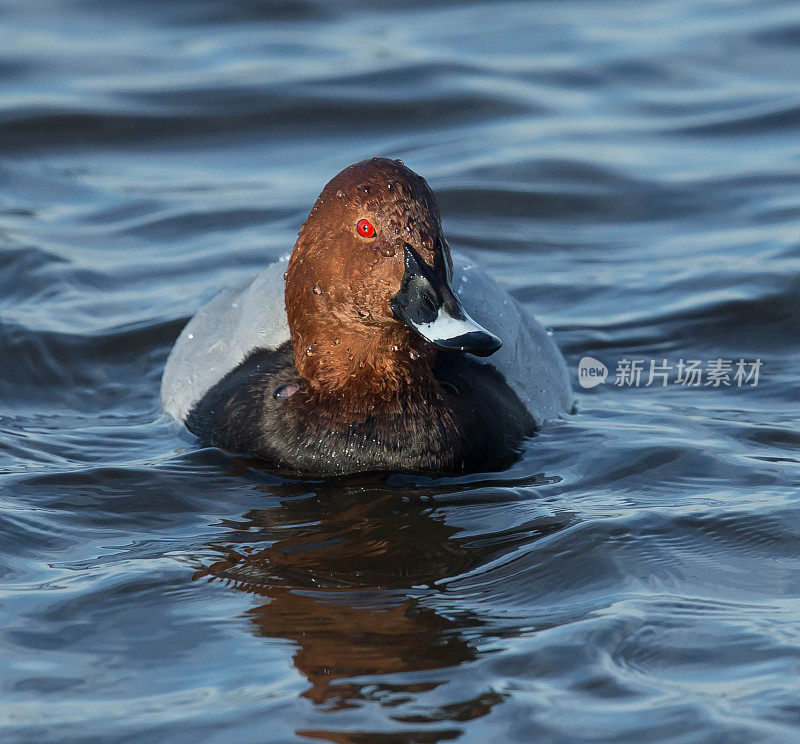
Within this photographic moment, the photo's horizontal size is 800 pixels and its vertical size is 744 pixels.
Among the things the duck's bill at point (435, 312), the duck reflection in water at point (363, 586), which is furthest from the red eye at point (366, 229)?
the duck reflection in water at point (363, 586)

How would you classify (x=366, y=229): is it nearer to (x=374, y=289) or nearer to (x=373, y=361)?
(x=374, y=289)

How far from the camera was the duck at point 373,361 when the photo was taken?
5.07 meters

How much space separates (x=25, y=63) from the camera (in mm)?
11680

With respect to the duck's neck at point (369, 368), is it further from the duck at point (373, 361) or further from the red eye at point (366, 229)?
the red eye at point (366, 229)

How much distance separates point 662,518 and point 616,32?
→ 793 cm

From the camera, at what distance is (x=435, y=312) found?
16.3 feet

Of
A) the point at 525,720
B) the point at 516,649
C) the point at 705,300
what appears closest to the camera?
the point at 525,720

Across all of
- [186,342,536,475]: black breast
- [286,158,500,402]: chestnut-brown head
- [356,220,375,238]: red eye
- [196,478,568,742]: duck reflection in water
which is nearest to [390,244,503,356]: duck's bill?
[286,158,500,402]: chestnut-brown head

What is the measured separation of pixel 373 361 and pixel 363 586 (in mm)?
1142

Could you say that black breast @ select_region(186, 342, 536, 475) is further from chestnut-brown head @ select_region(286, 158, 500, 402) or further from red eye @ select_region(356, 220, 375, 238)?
red eye @ select_region(356, 220, 375, 238)

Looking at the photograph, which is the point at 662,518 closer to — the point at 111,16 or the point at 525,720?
the point at 525,720

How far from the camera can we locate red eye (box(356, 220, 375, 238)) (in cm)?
510

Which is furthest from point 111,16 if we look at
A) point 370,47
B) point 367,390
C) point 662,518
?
point 662,518

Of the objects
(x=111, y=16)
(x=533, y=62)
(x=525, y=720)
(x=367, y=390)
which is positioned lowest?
(x=525, y=720)
